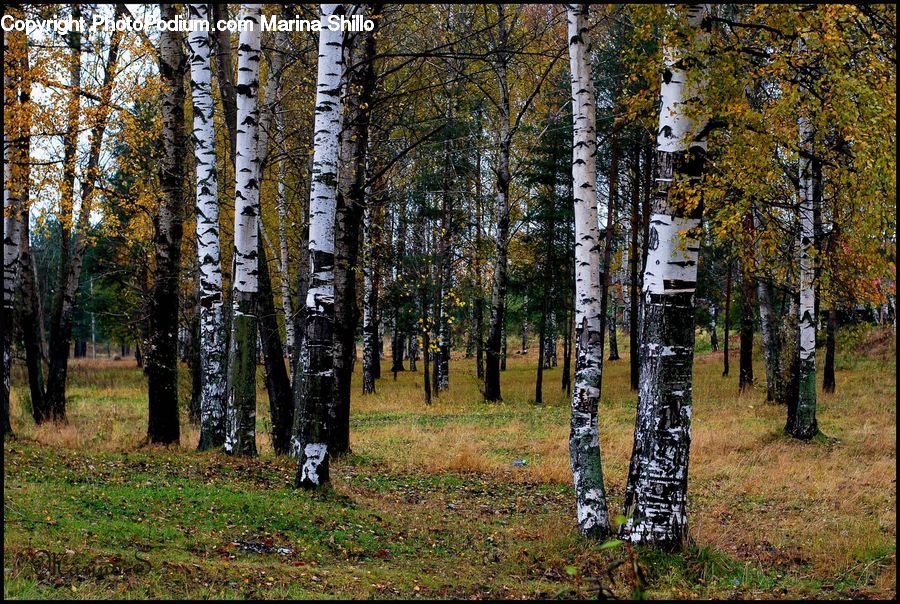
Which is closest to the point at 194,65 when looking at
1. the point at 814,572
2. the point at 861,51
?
the point at 861,51

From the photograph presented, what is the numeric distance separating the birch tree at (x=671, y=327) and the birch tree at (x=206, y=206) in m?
7.03

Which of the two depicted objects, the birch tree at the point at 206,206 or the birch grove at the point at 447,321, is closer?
the birch grove at the point at 447,321

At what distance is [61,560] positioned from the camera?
5660 millimetres

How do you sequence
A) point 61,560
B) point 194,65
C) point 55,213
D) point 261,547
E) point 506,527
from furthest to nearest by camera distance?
point 55,213 < point 194,65 < point 506,527 < point 261,547 < point 61,560

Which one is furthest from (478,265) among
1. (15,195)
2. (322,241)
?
(322,241)

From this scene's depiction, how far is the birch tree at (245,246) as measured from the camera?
416 inches

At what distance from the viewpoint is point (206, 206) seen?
38.4 feet

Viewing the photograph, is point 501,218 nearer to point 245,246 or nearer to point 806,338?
point 806,338

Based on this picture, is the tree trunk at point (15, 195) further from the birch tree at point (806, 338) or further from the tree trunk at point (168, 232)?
the birch tree at point (806, 338)

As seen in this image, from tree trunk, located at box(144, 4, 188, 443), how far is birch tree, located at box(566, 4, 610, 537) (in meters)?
6.87

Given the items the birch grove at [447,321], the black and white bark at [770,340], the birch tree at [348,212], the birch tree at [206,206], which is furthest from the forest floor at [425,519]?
the black and white bark at [770,340]

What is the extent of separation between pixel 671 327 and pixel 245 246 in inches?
250

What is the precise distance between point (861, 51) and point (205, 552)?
313 inches

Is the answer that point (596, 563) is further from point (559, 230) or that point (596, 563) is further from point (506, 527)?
point (559, 230)
